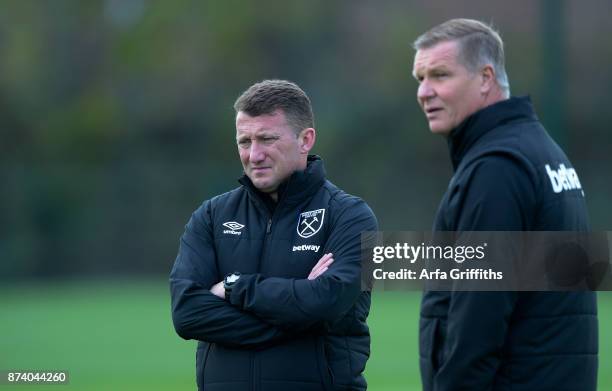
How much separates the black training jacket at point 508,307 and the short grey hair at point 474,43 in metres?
0.21

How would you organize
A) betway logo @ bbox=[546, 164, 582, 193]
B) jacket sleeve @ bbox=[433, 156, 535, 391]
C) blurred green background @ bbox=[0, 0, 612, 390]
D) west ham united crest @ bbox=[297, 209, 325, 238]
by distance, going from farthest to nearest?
blurred green background @ bbox=[0, 0, 612, 390] → west ham united crest @ bbox=[297, 209, 325, 238] → betway logo @ bbox=[546, 164, 582, 193] → jacket sleeve @ bbox=[433, 156, 535, 391]

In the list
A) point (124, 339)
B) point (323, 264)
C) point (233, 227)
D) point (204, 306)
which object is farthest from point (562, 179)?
point (124, 339)

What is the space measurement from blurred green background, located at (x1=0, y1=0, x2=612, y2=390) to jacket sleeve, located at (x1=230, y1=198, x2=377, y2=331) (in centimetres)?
1131

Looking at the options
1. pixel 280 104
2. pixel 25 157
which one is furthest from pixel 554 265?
pixel 25 157

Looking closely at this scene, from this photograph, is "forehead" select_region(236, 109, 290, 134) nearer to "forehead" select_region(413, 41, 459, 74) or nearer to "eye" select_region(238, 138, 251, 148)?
"eye" select_region(238, 138, 251, 148)

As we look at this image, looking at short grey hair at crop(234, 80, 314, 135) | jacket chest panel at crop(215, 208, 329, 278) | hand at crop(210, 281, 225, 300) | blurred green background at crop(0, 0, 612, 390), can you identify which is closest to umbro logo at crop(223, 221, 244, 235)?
jacket chest panel at crop(215, 208, 329, 278)

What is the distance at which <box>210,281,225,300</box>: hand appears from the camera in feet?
15.2

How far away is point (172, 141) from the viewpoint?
31.9 m

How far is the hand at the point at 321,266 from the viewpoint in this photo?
4.59 meters

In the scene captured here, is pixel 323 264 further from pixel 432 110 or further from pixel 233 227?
pixel 432 110

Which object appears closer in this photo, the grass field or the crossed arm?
the crossed arm

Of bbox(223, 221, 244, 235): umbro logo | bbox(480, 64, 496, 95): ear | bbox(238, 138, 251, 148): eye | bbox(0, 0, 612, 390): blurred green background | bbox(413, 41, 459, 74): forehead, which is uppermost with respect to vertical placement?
bbox(0, 0, 612, 390): blurred green background

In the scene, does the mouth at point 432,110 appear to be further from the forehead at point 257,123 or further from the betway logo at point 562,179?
the forehead at point 257,123

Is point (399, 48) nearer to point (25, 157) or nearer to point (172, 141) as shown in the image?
point (172, 141)
